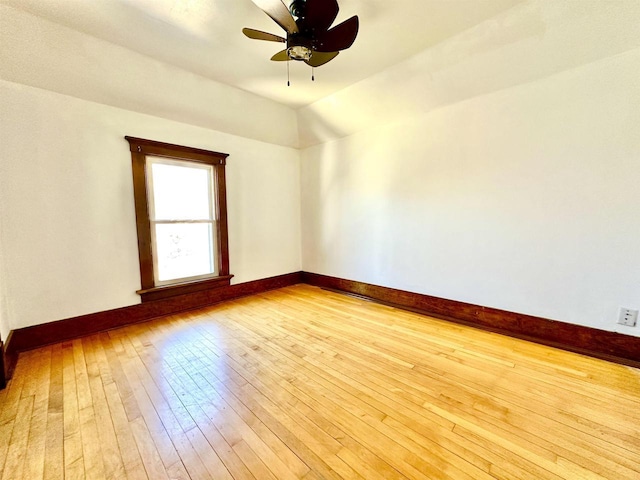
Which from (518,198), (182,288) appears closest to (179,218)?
(182,288)

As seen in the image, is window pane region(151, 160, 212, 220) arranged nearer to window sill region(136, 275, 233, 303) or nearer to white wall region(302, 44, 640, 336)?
window sill region(136, 275, 233, 303)

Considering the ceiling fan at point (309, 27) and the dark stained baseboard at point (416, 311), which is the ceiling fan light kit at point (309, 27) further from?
the dark stained baseboard at point (416, 311)

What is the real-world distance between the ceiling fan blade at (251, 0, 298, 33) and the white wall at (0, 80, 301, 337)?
2121 mm

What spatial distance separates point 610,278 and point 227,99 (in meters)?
4.35

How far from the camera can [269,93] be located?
→ 3.38 meters

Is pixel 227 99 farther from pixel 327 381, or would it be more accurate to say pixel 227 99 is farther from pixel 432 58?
pixel 327 381

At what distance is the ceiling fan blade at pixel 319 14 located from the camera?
1.67 meters

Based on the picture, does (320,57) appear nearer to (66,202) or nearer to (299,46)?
(299,46)

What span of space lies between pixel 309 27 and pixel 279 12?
28 centimetres

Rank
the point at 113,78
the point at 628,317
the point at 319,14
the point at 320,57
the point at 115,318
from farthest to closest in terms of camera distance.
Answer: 1. the point at 115,318
2. the point at 113,78
3. the point at 320,57
4. the point at 628,317
5. the point at 319,14

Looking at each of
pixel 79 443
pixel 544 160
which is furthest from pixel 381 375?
pixel 544 160

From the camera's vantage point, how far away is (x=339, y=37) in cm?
192

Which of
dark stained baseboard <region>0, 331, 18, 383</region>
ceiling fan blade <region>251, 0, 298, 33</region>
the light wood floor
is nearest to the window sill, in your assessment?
the light wood floor

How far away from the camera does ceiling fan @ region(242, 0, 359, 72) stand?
1.67 meters
